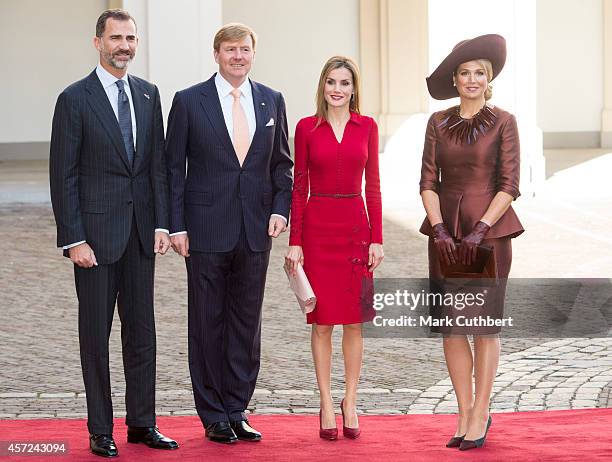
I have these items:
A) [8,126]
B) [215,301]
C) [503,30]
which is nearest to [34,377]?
[215,301]

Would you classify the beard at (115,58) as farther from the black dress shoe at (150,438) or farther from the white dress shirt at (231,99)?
the black dress shoe at (150,438)

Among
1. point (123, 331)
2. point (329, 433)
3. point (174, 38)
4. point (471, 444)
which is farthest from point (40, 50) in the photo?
point (471, 444)

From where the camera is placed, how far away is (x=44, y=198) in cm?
1898

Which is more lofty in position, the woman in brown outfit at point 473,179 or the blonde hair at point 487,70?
the blonde hair at point 487,70

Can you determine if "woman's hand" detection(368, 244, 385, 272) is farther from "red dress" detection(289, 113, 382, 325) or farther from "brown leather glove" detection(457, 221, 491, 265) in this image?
"brown leather glove" detection(457, 221, 491, 265)

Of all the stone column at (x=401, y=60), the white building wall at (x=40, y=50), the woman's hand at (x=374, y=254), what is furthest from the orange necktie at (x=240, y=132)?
the white building wall at (x=40, y=50)

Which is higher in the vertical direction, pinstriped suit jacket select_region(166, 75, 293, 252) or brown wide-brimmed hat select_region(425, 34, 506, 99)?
brown wide-brimmed hat select_region(425, 34, 506, 99)

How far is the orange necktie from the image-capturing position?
20.1 feet

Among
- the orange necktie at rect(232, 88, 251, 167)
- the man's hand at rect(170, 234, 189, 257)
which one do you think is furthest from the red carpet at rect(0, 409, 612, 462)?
the orange necktie at rect(232, 88, 251, 167)

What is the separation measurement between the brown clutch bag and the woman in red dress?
15.2 inches

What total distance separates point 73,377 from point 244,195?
2502mm

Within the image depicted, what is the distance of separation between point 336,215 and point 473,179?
666 millimetres

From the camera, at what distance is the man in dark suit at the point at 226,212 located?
6.11 m

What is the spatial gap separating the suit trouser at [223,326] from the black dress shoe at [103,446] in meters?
0.50
